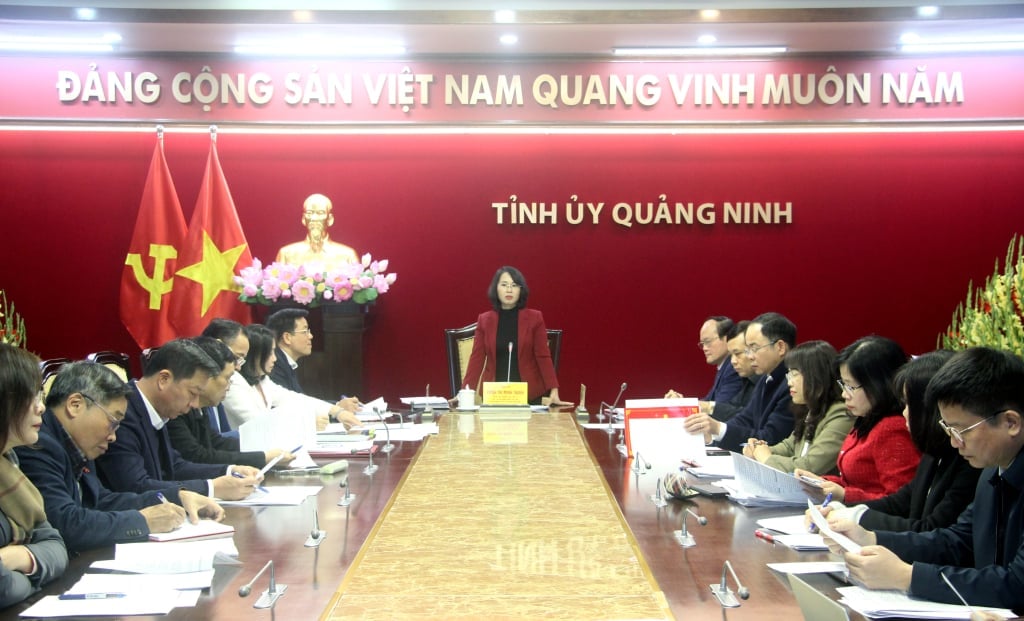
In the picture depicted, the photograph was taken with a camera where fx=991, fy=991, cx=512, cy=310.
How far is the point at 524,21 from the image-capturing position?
5.96 meters

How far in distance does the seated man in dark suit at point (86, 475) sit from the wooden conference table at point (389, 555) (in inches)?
2.8

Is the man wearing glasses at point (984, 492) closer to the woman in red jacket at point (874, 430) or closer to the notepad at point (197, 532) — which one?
the woman in red jacket at point (874, 430)

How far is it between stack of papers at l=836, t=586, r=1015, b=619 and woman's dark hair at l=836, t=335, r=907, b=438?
1.14 meters

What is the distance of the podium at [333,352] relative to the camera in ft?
20.5

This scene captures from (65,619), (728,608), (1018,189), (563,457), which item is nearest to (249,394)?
(563,457)

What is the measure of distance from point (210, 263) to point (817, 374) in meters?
4.44

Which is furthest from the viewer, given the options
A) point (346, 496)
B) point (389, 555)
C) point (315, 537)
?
point (346, 496)

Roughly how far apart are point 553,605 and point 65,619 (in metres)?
0.92

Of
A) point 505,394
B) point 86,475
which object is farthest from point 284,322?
point 86,475

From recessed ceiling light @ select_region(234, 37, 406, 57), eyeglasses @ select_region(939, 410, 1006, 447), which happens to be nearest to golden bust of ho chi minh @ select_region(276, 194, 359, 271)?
recessed ceiling light @ select_region(234, 37, 406, 57)

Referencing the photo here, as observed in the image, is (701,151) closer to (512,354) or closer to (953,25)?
(953,25)

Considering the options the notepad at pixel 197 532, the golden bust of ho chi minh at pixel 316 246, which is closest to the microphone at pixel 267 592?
the notepad at pixel 197 532

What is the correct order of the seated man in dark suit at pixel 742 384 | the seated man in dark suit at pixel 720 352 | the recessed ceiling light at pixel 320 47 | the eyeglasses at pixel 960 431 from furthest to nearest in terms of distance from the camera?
the recessed ceiling light at pixel 320 47, the seated man in dark suit at pixel 720 352, the seated man in dark suit at pixel 742 384, the eyeglasses at pixel 960 431

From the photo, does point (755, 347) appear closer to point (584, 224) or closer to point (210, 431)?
point (210, 431)
